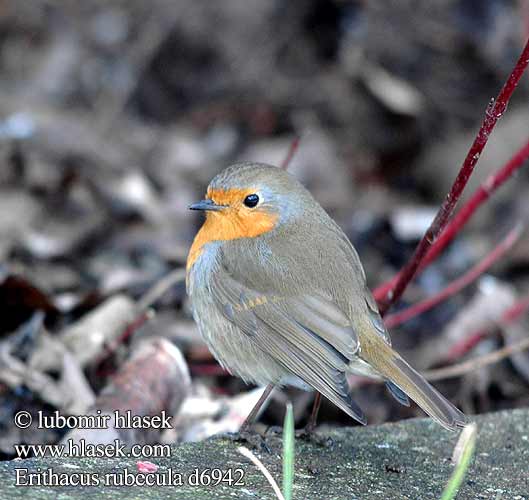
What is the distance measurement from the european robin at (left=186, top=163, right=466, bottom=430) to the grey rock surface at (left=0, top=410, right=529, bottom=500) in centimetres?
20

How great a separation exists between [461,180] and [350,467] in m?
0.97

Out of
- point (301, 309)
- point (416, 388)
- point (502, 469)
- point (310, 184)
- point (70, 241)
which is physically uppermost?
point (310, 184)

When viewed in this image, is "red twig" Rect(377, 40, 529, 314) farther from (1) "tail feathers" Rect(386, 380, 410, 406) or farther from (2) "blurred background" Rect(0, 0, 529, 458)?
(2) "blurred background" Rect(0, 0, 529, 458)

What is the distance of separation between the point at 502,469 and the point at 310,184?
13.4 ft

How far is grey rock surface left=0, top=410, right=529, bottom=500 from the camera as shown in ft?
9.18

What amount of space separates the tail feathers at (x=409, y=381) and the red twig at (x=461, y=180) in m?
0.36

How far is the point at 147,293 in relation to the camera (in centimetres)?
505

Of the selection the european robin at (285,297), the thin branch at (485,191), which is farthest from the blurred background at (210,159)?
the thin branch at (485,191)

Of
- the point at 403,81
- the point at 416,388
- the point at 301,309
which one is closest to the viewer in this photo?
the point at 416,388

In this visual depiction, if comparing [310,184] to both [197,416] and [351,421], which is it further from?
[197,416]

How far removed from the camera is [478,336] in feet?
16.8

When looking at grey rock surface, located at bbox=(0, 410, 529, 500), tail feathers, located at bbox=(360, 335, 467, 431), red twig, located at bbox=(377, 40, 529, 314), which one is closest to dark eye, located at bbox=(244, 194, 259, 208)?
red twig, located at bbox=(377, 40, 529, 314)

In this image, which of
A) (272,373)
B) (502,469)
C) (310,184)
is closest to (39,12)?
(310,184)

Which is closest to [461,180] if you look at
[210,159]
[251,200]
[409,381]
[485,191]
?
[485,191]
